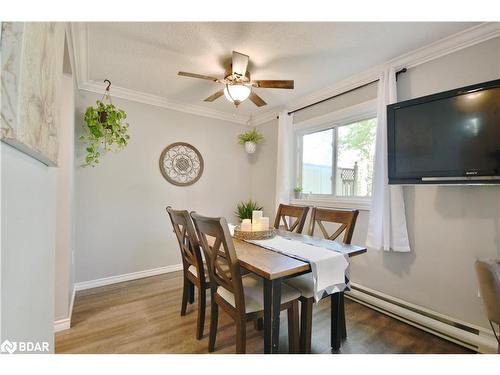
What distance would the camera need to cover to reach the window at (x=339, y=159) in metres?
2.54

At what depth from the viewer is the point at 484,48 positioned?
1704mm

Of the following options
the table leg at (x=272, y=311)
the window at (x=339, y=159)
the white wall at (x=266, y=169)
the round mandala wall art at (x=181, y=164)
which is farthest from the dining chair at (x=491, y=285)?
the round mandala wall art at (x=181, y=164)

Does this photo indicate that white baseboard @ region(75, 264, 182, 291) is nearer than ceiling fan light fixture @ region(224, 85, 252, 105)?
No

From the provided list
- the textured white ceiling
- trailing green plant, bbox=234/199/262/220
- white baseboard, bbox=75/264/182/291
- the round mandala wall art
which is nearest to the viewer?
the textured white ceiling

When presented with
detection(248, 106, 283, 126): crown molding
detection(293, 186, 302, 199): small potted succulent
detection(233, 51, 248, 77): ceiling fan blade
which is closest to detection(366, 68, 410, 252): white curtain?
detection(293, 186, 302, 199): small potted succulent

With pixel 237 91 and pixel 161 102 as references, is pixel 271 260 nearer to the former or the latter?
pixel 237 91

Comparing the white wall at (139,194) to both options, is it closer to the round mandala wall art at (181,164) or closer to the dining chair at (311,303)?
the round mandala wall art at (181,164)

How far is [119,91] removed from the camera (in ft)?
9.23

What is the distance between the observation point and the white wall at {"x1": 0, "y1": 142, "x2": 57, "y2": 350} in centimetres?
62

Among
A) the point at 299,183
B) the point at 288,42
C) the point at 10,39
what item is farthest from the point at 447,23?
the point at 10,39

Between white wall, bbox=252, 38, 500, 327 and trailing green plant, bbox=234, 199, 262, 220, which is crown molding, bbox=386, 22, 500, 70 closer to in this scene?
white wall, bbox=252, 38, 500, 327

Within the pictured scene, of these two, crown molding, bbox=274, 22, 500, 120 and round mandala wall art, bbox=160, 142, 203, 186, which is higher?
crown molding, bbox=274, 22, 500, 120

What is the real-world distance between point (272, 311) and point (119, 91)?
301 centimetres

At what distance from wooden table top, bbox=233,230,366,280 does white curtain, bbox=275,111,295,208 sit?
146cm
